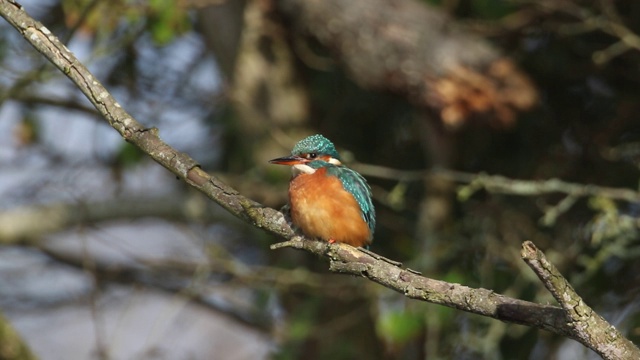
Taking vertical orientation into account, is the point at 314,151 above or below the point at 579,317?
above

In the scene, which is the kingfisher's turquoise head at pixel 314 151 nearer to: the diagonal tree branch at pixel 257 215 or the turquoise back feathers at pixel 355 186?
the turquoise back feathers at pixel 355 186

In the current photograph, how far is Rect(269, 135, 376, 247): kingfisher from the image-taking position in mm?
2850

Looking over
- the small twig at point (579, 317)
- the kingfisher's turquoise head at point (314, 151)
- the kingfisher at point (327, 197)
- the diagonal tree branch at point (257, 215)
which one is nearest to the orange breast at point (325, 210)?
the kingfisher at point (327, 197)

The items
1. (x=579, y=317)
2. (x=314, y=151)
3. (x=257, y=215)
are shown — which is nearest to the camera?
(x=579, y=317)

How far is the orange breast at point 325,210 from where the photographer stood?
280 cm

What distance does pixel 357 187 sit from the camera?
3.29 meters

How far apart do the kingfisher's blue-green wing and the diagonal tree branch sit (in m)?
0.81

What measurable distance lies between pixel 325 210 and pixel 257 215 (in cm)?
63

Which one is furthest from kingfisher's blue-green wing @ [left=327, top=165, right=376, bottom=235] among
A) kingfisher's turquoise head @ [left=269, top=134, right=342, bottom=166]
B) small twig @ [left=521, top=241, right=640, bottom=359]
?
small twig @ [left=521, top=241, right=640, bottom=359]

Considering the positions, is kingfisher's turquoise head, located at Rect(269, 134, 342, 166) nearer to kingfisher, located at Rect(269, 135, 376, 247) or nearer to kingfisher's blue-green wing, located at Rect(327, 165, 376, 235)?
kingfisher, located at Rect(269, 135, 376, 247)

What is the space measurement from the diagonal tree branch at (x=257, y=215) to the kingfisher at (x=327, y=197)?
0.30 meters

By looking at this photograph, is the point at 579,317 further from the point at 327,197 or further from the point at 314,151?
the point at 314,151

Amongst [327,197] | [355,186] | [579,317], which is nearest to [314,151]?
[355,186]

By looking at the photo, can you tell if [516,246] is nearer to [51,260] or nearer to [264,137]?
[264,137]
